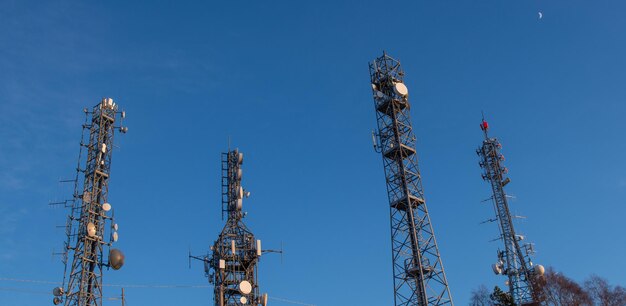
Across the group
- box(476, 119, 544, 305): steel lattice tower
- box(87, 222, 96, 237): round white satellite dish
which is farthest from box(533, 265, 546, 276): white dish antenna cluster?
box(87, 222, 96, 237): round white satellite dish

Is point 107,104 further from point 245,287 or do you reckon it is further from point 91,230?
point 245,287

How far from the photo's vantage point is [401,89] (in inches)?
2359

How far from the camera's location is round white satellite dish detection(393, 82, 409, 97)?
59.4m

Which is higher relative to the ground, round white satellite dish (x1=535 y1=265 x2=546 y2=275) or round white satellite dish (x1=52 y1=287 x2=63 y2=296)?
round white satellite dish (x1=535 y1=265 x2=546 y2=275)

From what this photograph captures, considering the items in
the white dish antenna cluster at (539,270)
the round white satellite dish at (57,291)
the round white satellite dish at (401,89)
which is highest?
the round white satellite dish at (401,89)

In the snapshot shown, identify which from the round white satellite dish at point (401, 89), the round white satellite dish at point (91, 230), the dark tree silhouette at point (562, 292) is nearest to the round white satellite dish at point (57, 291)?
the round white satellite dish at point (91, 230)

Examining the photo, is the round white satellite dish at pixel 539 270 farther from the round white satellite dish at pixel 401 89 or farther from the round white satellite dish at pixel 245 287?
the round white satellite dish at pixel 245 287

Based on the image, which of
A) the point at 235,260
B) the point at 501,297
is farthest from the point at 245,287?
the point at 501,297

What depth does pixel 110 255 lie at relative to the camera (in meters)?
53.0

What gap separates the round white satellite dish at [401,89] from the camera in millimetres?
59438

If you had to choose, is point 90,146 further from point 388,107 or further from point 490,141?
point 490,141

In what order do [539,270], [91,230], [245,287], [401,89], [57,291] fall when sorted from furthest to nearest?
[539,270] < [401,89] < [245,287] < [91,230] < [57,291]

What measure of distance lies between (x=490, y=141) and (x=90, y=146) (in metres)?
46.9

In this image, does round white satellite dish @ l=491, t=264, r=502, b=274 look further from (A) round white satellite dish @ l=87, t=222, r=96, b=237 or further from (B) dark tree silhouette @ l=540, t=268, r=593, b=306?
(A) round white satellite dish @ l=87, t=222, r=96, b=237
